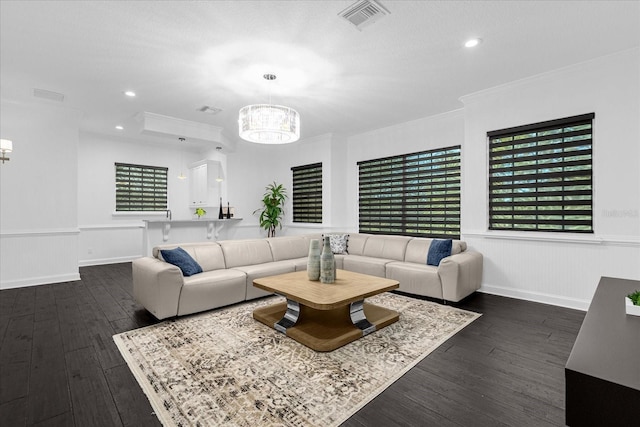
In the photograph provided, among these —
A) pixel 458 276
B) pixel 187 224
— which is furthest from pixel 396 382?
pixel 187 224

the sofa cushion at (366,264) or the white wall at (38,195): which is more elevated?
the white wall at (38,195)

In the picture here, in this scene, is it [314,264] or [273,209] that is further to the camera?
[273,209]

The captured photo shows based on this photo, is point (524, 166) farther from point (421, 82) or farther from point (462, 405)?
point (462, 405)

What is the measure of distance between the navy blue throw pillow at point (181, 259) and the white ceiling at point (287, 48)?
2.16 m

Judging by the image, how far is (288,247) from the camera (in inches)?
208

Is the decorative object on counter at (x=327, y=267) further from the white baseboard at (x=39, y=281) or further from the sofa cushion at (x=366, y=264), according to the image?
the white baseboard at (x=39, y=281)

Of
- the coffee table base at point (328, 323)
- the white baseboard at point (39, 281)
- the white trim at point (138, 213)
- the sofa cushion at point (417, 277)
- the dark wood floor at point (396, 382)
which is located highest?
the white trim at point (138, 213)

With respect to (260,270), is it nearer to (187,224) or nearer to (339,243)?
(339,243)

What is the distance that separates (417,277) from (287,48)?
326cm

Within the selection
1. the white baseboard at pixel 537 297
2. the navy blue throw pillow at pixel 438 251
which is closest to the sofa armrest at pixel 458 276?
the navy blue throw pillow at pixel 438 251

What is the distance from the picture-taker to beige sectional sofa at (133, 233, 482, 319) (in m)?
3.38

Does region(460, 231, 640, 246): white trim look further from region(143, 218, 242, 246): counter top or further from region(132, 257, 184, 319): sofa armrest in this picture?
region(143, 218, 242, 246): counter top

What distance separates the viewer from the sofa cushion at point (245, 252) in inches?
175

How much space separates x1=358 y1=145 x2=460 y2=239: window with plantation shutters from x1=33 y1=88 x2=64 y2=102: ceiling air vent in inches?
205
